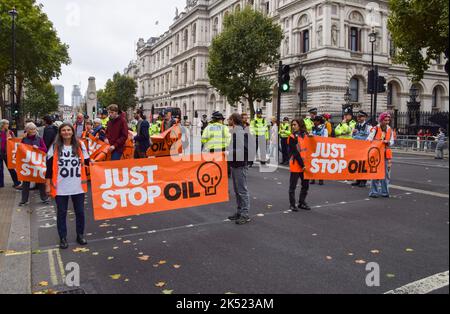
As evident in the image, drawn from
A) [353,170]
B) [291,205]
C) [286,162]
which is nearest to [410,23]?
[286,162]

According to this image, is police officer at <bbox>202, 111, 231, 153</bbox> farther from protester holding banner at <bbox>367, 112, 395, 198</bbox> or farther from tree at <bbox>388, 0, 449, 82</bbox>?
tree at <bbox>388, 0, 449, 82</bbox>

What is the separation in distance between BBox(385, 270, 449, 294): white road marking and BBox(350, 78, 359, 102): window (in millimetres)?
41670

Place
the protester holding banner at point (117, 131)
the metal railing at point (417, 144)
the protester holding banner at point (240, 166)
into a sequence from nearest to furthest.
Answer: the protester holding banner at point (240, 166)
the protester holding banner at point (117, 131)
the metal railing at point (417, 144)

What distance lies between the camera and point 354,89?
4481 cm

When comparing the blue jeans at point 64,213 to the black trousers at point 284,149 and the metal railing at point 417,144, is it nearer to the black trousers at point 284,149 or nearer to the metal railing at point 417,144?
the black trousers at point 284,149

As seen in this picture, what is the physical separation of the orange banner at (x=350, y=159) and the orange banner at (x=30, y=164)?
6.68m

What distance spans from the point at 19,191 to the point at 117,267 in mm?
7342

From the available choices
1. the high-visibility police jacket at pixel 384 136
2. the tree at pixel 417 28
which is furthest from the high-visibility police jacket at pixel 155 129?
the tree at pixel 417 28

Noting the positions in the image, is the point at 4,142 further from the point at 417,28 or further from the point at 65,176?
the point at 417,28

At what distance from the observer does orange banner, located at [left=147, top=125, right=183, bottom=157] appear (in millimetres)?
13227

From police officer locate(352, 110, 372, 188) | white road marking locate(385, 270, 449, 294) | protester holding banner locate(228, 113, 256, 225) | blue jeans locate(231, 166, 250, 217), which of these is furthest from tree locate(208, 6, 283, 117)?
white road marking locate(385, 270, 449, 294)

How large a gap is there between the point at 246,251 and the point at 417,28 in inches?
716

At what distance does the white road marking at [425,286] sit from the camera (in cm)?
449
